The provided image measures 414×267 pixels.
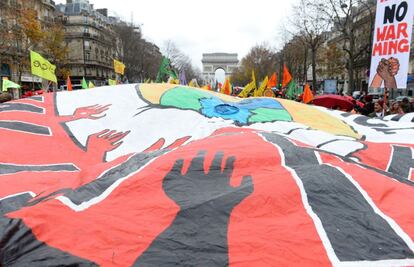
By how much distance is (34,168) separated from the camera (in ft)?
13.5

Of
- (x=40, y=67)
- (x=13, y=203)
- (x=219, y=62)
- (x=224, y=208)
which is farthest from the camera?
(x=219, y=62)

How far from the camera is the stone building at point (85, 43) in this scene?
208ft

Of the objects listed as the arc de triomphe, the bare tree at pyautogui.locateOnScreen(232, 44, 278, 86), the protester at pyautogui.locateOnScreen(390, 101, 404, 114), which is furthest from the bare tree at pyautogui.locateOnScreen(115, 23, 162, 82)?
the arc de triomphe

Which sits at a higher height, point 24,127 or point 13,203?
point 24,127

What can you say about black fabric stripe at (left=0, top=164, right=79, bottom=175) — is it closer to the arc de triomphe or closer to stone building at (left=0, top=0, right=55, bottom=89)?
stone building at (left=0, top=0, right=55, bottom=89)

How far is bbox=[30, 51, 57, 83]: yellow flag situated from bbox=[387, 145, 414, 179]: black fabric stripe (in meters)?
9.09

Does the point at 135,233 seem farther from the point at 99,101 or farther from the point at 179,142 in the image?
the point at 99,101

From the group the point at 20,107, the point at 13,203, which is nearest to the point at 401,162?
the point at 13,203

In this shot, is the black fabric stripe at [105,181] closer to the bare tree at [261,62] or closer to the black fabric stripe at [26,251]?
the black fabric stripe at [26,251]

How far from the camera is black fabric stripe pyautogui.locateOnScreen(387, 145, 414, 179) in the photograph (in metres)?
3.34

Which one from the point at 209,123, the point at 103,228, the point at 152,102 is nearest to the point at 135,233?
the point at 103,228

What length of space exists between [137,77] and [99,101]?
4775cm

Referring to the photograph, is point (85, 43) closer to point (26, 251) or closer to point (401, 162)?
point (401, 162)

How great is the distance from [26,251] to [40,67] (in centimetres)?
907
